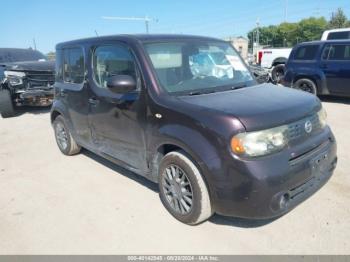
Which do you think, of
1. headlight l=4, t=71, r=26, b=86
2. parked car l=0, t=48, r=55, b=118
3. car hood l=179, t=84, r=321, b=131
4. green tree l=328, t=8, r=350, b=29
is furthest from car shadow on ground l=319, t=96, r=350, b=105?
green tree l=328, t=8, r=350, b=29

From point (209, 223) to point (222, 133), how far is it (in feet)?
3.58

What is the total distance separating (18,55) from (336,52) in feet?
35.1

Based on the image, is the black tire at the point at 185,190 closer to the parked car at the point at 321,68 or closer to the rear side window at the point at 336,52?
the parked car at the point at 321,68

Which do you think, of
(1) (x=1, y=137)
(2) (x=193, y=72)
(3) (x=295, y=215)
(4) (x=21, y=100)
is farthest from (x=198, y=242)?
(4) (x=21, y=100)

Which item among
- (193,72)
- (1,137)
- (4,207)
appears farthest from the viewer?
(1,137)

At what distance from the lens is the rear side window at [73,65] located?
4.54m

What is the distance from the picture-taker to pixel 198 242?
2.96 m

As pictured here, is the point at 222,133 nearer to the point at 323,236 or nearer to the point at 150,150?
the point at 150,150

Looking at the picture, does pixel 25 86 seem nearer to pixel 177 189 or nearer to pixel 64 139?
pixel 64 139

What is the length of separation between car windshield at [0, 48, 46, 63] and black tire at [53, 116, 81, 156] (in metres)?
7.48

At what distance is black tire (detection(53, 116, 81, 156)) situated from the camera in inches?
210

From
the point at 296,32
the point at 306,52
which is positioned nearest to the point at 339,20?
the point at 296,32

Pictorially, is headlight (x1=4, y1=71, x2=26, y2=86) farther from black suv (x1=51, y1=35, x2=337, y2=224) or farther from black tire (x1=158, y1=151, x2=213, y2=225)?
black tire (x1=158, y1=151, x2=213, y2=225)

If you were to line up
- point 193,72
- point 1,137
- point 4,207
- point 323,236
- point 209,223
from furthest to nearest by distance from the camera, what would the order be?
point 1,137 < point 4,207 < point 193,72 < point 209,223 < point 323,236
